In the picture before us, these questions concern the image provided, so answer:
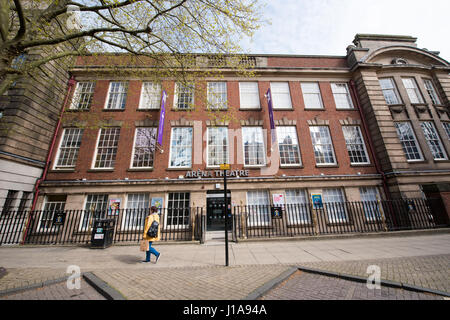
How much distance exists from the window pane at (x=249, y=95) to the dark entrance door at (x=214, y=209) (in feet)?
22.6

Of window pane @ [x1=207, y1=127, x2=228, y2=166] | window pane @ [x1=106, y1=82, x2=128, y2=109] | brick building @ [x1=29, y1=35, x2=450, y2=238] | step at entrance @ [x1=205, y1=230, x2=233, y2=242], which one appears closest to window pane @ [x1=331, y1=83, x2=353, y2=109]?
brick building @ [x1=29, y1=35, x2=450, y2=238]

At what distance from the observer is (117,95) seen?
42.6 ft

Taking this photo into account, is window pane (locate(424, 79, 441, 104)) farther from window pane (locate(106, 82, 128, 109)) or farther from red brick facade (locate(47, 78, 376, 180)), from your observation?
window pane (locate(106, 82, 128, 109))

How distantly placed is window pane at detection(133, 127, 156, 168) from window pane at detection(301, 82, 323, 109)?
12.1 m

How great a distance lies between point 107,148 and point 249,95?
1113cm

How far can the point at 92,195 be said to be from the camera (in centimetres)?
→ 1066

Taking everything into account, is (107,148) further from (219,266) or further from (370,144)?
(370,144)

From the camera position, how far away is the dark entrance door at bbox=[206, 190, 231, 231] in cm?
1104

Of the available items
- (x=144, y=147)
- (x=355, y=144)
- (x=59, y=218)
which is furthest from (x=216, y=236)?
(x=355, y=144)

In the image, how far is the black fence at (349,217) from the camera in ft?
32.2
